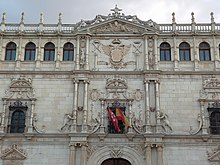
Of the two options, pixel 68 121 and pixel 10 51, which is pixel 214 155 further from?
pixel 10 51

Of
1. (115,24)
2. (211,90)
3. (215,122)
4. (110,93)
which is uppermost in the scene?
(115,24)

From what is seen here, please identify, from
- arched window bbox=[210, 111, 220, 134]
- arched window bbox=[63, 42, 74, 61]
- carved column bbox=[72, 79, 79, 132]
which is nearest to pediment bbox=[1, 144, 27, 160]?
carved column bbox=[72, 79, 79, 132]

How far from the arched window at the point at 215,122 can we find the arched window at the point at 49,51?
11045mm

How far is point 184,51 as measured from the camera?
25.8 metres

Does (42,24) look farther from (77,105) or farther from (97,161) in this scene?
(97,161)

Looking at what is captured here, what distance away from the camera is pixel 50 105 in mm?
24484

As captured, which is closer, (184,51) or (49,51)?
(184,51)

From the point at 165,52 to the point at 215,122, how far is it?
5.66m

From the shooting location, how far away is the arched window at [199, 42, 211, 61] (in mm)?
25578

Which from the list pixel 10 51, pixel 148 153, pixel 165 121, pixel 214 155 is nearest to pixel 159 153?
pixel 148 153

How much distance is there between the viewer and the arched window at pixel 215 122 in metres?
23.6

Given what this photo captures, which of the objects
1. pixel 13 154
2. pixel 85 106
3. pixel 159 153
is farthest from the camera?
pixel 85 106

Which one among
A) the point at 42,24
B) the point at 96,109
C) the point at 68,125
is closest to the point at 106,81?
the point at 96,109

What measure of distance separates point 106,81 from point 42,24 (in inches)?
241
